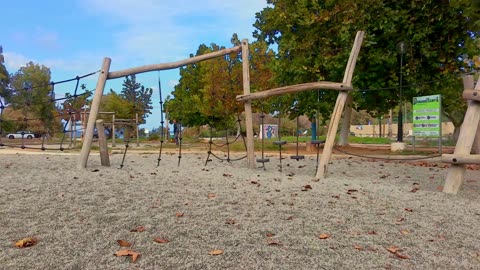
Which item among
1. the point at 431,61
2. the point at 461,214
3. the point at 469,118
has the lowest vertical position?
the point at 461,214

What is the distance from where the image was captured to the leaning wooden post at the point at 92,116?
7.74 metres

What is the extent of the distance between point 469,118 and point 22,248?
5.43 m

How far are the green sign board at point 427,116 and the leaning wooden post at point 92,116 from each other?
9425 millimetres

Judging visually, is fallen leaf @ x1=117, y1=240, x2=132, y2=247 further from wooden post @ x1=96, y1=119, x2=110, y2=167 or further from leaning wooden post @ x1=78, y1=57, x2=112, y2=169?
wooden post @ x1=96, y1=119, x2=110, y2=167

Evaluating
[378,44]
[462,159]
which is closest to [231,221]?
[462,159]

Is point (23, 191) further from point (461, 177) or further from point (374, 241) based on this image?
point (461, 177)

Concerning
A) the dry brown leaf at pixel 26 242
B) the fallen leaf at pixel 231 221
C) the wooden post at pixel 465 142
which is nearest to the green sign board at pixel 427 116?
the wooden post at pixel 465 142

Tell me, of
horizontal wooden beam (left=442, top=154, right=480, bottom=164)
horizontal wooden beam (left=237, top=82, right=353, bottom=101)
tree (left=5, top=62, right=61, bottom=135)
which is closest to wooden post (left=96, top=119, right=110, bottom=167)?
horizontal wooden beam (left=237, top=82, right=353, bottom=101)

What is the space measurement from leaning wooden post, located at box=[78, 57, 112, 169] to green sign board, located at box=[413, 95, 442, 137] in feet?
30.9

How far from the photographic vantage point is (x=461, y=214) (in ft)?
13.6

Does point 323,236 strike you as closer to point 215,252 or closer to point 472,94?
point 215,252

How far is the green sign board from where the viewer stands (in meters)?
12.0

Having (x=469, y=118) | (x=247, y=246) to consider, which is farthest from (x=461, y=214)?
(x=247, y=246)

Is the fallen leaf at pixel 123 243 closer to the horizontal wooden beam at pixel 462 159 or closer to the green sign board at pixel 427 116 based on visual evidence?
the horizontal wooden beam at pixel 462 159
